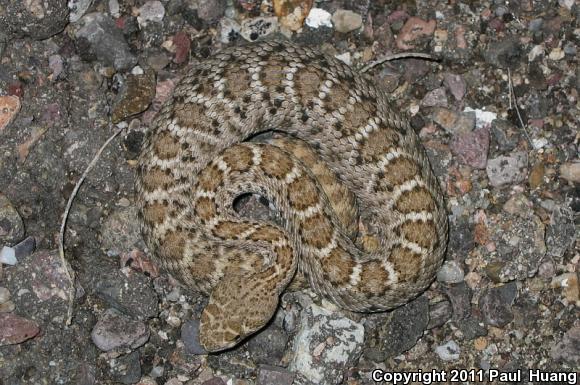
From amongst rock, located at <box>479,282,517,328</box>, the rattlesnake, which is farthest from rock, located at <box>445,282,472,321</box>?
the rattlesnake

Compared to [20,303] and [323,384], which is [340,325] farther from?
[20,303]

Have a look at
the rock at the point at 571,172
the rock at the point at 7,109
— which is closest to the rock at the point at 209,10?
the rock at the point at 7,109

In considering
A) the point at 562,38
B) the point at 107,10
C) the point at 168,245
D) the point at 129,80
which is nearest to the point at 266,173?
the point at 168,245

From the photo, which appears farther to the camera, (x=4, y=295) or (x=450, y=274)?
(x=450, y=274)

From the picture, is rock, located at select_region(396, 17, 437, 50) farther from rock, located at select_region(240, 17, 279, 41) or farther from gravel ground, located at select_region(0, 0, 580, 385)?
rock, located at select_region(240, 17, 279, 41)

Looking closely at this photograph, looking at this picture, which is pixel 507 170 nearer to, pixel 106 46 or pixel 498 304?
pixel 498 304

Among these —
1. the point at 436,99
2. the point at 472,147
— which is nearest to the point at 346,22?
the point at 436,99
